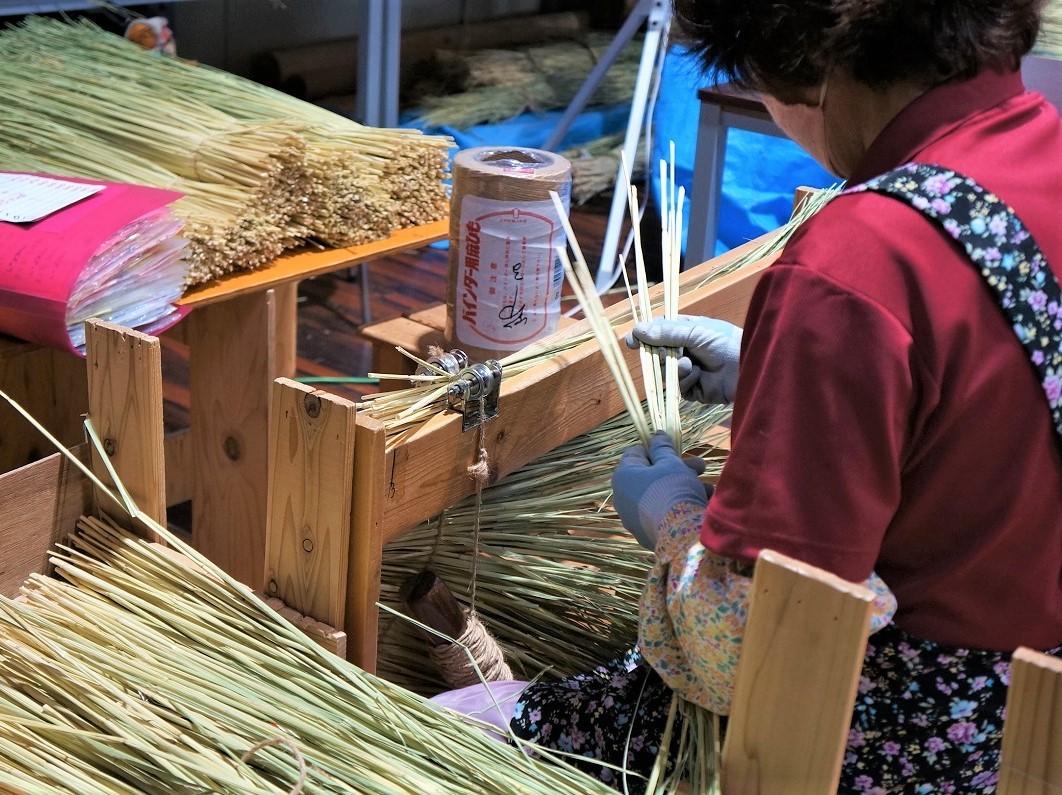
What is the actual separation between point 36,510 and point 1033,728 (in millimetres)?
998

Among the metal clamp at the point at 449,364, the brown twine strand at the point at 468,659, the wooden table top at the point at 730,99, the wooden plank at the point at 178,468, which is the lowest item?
the wooden plank at the point at 178,468

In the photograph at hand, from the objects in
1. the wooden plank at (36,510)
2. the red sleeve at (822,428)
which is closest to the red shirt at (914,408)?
the red sleeve at (822,428)

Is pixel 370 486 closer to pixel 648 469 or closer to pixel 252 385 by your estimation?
pixel 648 469

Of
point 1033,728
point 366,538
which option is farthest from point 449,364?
point 1033,728

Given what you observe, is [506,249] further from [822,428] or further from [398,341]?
[822,428]

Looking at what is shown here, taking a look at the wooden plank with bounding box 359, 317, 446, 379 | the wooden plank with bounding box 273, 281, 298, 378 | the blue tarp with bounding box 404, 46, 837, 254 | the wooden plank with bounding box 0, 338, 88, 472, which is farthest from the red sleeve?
the blue tarp with bounding box 404, 46, 837, 254

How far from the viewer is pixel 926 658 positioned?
37.9 inches

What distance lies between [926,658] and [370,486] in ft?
1.66

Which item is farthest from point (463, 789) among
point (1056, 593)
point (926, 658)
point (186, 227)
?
point (186, 227)

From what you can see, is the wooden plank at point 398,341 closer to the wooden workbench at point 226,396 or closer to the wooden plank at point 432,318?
the wooden plank at point 432,318

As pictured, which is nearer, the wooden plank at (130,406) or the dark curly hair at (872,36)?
the dark curly hair at (872,36)

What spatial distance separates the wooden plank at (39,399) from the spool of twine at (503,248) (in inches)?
34.6

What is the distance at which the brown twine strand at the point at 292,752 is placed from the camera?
91 cm

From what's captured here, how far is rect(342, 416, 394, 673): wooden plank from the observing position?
1068 mm
